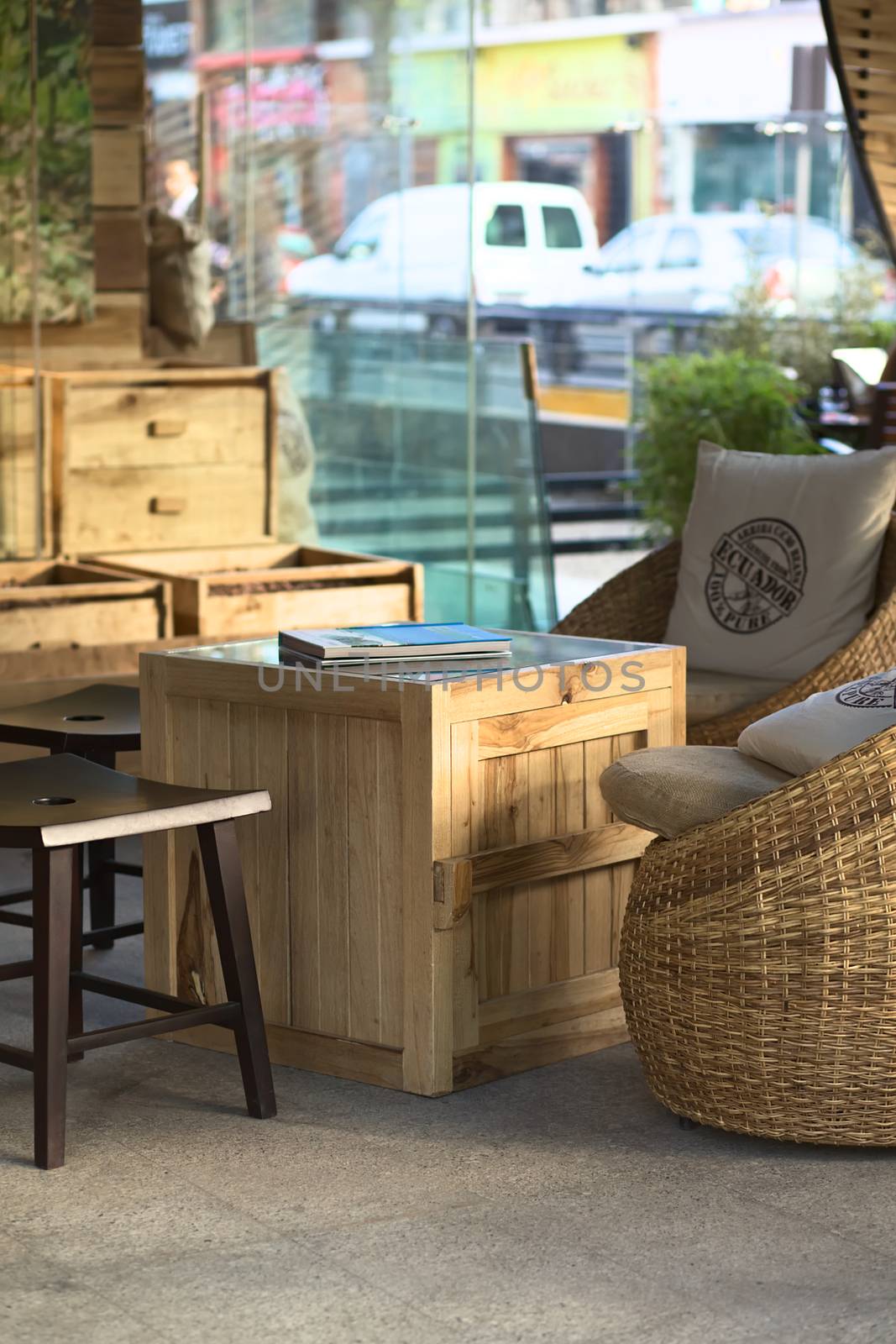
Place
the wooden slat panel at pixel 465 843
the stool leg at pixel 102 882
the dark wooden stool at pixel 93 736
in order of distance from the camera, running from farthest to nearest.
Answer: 1. the stool leg at pixel 102 882
2. the dark wooden stool at pixel 93 736
3. the wooden slat panel at pixel 465 843

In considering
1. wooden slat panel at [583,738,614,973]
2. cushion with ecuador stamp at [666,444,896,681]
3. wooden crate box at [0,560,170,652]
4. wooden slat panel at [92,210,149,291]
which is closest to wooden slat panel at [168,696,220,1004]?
wooden slat panel at [583,738,614,973]

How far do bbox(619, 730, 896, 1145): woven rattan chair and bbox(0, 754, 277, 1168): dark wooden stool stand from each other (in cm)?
59

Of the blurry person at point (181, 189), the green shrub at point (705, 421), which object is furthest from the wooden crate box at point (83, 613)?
the green shrub at point (705, 421)

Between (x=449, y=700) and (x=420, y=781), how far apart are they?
12cm

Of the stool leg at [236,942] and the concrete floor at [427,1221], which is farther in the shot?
the stool leg at [236,942]

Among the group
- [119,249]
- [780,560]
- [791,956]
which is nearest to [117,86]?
[119,249]

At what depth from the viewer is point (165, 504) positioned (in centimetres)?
521

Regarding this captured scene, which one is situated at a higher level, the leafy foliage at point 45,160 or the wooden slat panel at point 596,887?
the leafy foliage at point 45,160

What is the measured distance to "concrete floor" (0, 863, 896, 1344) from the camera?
7.09 feet

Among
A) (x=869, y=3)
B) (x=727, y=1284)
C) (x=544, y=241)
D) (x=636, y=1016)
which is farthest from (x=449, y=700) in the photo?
(x=544, y=241)

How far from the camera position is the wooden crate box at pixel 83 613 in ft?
15.0

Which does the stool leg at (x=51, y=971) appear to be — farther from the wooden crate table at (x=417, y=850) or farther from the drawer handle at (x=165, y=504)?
the drawer handle at (x=165, y=504)

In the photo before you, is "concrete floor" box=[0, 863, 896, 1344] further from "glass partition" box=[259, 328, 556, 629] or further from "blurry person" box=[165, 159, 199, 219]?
"blurry person" box=[165, 159, 199, 219]

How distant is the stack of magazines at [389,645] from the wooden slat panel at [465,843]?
17 cm
